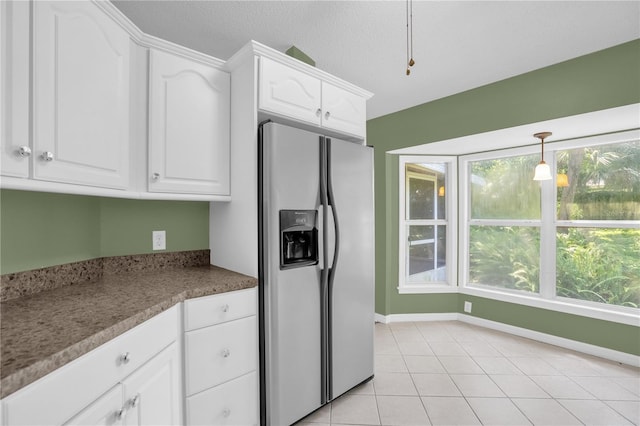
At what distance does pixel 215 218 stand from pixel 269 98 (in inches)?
34.6

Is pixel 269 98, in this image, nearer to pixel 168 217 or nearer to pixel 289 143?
pixel 289 143

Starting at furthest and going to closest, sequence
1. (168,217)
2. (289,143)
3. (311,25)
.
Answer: (168,217) < (311,25) < (289,143)

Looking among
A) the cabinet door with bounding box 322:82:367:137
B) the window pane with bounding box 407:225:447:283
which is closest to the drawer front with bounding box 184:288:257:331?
the cabinet door with bounding box 322:82:367:137

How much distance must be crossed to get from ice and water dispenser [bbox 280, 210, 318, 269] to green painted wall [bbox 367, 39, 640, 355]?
1.92m

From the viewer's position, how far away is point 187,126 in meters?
1.72

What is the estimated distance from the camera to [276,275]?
5.53 feet

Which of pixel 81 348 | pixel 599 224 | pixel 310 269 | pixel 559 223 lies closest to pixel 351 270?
pixel 310 269

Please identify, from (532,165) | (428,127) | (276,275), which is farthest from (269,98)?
(532,165)

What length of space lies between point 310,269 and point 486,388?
1.67 m

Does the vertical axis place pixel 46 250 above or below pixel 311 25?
below

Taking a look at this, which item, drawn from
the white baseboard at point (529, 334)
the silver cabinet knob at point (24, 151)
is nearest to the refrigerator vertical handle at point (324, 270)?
the silver cabinet knob at point (24, 151)

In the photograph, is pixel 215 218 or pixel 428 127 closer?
pixel 215 218

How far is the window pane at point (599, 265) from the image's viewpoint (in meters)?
2.69

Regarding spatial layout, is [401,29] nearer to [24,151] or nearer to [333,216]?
[333,216]
